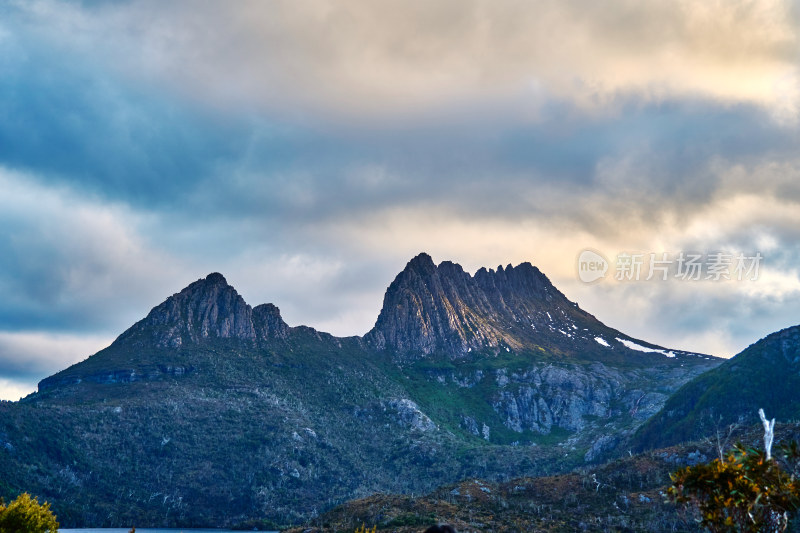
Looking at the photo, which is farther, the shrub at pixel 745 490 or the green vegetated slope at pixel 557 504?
the green vegetated slope at pixel 557 504

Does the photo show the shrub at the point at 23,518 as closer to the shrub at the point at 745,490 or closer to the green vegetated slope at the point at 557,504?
the green vegetated slope at the point at 557,504

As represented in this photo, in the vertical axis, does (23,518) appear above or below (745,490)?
above

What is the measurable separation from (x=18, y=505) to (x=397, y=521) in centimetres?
7555

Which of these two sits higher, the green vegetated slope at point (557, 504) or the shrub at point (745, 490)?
the shrub at point (745, 490)

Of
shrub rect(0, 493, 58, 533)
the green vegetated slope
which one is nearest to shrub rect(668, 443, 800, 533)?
shrub rect(0, 493, 58, 533)

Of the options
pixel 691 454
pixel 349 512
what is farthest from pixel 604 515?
pixel 349 512

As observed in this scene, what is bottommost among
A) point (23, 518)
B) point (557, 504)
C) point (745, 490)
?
point (557, 504)

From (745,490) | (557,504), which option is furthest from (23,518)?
(557,504)

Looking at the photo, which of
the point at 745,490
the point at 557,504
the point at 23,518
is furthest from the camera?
the point at 557,504

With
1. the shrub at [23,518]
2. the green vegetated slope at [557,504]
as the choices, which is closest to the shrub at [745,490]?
the shrub at [23,518]

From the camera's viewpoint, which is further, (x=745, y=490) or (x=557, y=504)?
(x=557, y=504)

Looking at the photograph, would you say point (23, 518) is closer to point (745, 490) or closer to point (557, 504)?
point (745, 490)

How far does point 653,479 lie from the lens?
16725 centimetres

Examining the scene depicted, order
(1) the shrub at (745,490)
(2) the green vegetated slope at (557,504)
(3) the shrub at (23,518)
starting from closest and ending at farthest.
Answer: (1) the shrub at (745,490) < (3) the shrub at (23,518) < (2) the green vegetated slope at (557,504)
